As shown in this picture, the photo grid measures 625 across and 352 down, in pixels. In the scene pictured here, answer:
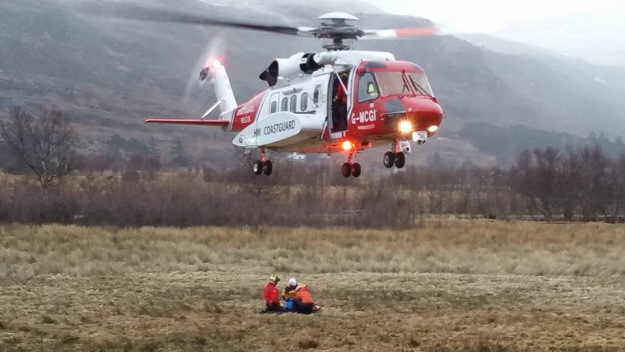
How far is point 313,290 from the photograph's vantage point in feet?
105

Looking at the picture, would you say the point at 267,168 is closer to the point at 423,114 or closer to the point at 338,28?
the point at 338,28

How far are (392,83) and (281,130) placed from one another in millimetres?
3675

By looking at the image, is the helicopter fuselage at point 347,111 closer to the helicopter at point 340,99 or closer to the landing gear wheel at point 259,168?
the helicopter at point 340,99

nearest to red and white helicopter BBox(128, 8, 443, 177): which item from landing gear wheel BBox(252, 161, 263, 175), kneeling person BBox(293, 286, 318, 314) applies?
landing gear wheel BBox(252, 161, 263, 175)

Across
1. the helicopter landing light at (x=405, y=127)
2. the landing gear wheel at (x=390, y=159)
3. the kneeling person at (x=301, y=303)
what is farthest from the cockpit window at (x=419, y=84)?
the kneeling person at (x=301, y=303)

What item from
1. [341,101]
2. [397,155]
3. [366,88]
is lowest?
[397,155]

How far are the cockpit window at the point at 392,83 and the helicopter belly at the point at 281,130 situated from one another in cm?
232

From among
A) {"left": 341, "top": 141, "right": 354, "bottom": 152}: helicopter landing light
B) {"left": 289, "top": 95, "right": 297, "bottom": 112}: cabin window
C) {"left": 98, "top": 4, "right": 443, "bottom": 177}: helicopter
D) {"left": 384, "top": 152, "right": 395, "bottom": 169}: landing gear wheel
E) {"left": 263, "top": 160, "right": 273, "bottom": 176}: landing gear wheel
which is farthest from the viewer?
{"left": 263, "top": 160, "right": 273, "bottom": 176}: landing gear wheel

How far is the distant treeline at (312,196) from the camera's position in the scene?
212 feet

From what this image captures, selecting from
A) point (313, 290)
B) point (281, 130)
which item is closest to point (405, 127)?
point (281, 130)

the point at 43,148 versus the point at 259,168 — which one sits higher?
the point at 43,148

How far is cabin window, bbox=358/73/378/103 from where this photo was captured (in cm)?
2205

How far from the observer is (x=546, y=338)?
22594 mm

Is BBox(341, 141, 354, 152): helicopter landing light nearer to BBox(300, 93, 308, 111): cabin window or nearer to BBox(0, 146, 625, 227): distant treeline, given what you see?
BBox(300, 93, 308, 111): cabin window
